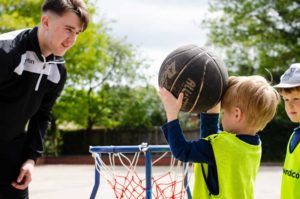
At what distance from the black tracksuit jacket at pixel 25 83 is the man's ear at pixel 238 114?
126 centimetres

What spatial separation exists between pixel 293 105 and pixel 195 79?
119 cm

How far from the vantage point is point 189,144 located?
9.79 feet

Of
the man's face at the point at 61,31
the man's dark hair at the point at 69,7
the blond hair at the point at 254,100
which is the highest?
the man's dark hair at the point at 69,7

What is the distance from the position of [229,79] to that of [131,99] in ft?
79.7

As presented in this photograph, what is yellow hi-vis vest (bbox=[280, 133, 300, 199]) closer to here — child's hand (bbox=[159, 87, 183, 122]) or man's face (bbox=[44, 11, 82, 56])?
child's hand (bbox=[159, 87, 183, 122])

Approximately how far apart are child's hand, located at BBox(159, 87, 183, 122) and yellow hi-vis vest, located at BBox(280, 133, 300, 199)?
1214mm

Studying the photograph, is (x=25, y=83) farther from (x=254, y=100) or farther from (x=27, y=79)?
(x=254, y=100)

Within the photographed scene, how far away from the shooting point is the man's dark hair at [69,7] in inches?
129

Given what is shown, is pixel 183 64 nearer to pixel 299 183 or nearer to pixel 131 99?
pixel 299 183

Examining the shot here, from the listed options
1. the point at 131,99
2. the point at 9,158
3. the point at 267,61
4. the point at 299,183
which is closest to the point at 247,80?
the point at 299,183

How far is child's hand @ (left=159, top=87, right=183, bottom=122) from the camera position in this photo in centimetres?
306

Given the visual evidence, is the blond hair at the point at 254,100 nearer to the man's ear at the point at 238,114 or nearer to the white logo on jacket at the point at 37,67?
the man's ear at the point at 238,114

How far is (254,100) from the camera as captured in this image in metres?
3.00

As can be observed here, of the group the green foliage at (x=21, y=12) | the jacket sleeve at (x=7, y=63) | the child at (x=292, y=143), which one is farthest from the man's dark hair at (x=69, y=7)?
the green foliage at (x=21, y=12)
